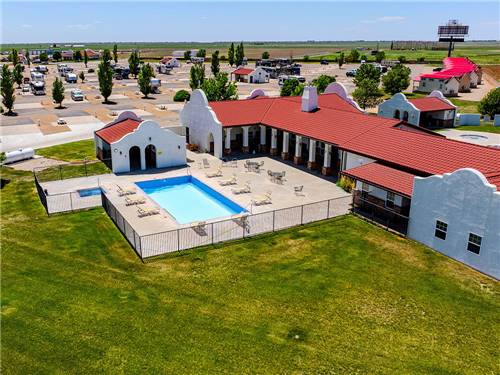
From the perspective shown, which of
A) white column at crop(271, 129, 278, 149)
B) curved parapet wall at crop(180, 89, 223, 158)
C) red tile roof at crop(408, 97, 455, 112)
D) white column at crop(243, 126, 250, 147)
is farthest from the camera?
red tile roof at crop(408, 97, 455, 112)

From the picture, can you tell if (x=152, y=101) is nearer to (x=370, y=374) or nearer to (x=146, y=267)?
(x=146, y=267)

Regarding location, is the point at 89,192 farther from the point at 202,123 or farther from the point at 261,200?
the point at 202,123

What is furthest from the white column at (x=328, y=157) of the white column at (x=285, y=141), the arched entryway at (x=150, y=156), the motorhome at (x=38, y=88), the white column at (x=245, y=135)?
the motorhome at (x=38, y=88)

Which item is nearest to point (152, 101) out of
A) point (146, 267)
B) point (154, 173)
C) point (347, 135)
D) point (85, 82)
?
point (85, 82)

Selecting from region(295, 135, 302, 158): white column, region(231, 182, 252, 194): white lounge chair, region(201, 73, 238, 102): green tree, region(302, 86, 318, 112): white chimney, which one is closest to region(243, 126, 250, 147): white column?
region(302, 86, 318, 112): white chimney

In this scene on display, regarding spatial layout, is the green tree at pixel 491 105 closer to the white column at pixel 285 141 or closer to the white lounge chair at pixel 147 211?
the white column at pixel 285 141

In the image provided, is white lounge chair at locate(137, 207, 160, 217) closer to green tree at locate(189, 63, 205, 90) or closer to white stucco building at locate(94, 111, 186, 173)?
white stucco building at locate(94, 111, 186, 173)
